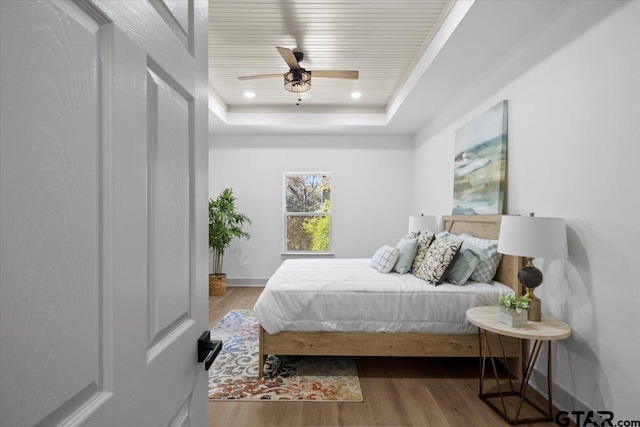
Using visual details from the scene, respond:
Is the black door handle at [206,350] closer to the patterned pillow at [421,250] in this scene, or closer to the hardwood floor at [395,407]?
the hardwood floor at [395,407]

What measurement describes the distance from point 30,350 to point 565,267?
2.72 meters

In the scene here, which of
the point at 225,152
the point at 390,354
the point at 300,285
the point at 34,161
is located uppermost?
the point at 225,152

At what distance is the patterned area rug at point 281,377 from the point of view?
2426mm

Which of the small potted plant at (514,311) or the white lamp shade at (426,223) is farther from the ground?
the white lamp shade at (426,223)

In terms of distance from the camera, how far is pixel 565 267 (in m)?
2.28

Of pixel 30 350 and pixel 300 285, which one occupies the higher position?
pixel 30 350

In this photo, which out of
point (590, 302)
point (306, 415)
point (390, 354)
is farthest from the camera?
point (390, 354)

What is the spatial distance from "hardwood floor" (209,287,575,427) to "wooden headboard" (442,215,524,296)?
2.60ft

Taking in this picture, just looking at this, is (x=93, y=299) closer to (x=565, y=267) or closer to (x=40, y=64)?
(x=40, y=64)

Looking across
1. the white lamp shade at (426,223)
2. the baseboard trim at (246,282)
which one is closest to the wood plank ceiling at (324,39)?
the white lamp shade at (426,223)

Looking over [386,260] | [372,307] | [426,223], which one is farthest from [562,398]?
[426,223]

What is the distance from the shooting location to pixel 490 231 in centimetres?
313

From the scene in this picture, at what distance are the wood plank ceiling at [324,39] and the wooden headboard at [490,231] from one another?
175cm

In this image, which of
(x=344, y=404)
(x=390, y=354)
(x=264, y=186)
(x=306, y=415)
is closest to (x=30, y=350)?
(x=306, y=415)
